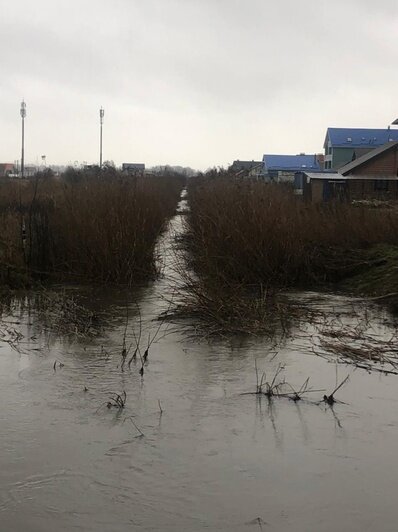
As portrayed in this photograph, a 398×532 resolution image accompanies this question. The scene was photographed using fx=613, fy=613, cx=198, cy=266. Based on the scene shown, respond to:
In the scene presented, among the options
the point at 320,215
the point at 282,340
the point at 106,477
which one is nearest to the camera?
the point at 106,477

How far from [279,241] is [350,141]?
59.1m

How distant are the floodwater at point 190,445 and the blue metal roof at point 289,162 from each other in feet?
254

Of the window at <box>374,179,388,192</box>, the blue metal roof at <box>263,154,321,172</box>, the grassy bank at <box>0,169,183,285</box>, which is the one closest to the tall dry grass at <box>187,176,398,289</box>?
the grassy bank at <box>0,169,183,285</box>

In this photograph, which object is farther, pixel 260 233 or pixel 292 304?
pixel 260 233

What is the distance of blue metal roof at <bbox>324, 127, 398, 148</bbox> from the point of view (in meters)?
69.1

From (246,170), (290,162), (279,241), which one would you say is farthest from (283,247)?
(290,162)

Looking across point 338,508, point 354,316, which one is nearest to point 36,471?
point 338,508

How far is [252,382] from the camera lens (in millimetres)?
6945

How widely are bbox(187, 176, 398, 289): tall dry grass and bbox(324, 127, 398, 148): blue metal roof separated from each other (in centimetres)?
5632

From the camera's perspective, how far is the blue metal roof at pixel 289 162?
8479cm

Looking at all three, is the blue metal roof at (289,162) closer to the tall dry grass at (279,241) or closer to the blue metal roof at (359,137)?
the blue metal roof at (359,137)

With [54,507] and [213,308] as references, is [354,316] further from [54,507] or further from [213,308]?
[54,507]

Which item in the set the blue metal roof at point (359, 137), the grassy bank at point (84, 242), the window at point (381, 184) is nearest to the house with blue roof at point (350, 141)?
the blue metal roof at point (359, 137)

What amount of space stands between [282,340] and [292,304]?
2734 mm
